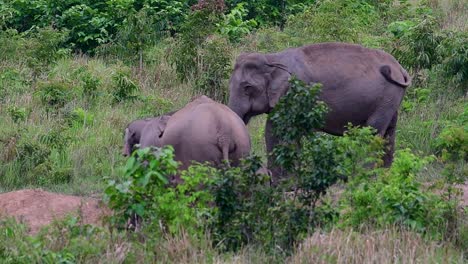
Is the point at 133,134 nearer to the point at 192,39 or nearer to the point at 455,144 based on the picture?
A: the point at 455,144

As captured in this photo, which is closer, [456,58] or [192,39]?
[456,58]

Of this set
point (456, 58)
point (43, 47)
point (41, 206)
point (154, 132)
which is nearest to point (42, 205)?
point (41, 206)

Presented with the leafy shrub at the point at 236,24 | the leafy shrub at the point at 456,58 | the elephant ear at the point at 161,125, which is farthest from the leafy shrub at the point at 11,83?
the leafy shrub at the point at 456,58

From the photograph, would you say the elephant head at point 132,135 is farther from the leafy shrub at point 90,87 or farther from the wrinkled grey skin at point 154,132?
the leafy shrub at point 90,87

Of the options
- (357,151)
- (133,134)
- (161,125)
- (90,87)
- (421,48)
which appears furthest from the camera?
(90,87)

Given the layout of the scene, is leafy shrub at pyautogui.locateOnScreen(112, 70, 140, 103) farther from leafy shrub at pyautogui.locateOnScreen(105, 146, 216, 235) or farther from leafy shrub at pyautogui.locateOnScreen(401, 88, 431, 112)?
leafy shrub at pyautogui.locateOnScreen(105, 146, 216, 235)

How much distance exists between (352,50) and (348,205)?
3.98 meters

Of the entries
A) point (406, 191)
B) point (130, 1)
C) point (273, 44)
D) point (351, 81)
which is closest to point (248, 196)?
point (406, 191)

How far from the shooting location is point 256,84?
12.6 m

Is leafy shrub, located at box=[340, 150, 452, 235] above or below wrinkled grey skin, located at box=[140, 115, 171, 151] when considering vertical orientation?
above

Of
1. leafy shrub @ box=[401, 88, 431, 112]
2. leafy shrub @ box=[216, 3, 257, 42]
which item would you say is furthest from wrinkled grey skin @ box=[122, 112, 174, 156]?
leafy shrub @ box=[216, 3, 257, 42]

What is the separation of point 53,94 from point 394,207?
720 cm

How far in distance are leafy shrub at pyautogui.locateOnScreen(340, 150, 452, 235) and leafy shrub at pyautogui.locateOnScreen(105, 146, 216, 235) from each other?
1.36 m

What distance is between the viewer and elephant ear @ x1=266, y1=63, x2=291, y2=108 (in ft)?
41.5
